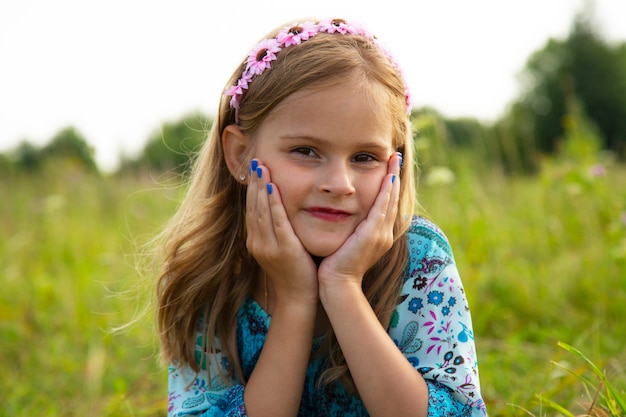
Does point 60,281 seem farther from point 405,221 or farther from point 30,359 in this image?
point 405,221

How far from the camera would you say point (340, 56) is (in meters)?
1.70

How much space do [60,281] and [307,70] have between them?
355 cm

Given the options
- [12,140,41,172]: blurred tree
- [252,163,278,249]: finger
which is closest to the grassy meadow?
[252,163,278,249]: finger

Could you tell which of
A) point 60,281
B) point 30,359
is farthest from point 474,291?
point 60,281

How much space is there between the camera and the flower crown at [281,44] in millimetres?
1804

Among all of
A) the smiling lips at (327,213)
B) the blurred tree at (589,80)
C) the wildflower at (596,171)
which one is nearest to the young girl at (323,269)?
the smiling lips at (327,213)

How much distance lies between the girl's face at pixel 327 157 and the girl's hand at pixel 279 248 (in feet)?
0.09

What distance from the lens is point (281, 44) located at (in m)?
1.82

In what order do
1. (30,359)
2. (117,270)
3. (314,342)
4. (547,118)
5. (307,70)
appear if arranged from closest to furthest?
(307,70)
(314,342)
(30,359)
(117,270)
(547,118)

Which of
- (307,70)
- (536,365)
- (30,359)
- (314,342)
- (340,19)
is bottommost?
(30,359)

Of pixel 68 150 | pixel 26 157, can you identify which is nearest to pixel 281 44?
pixel 68 150

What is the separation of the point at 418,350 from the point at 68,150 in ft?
20.0

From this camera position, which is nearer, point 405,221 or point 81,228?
point 405,221

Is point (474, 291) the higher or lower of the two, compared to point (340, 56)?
lower
